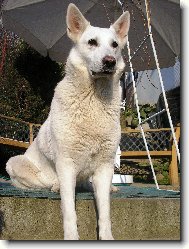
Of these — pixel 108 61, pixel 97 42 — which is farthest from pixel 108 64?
pixel 97 42

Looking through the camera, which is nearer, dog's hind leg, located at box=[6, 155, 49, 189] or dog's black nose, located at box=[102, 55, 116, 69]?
dog's black nose, located at box=[102, 55, 116, 69]

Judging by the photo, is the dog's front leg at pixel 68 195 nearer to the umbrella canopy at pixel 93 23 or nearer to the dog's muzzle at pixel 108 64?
the dog's muzzle at pixel 108 64

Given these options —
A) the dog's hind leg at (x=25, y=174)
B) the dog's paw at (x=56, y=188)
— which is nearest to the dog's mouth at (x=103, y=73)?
the dog's paw at (x=56, y=188)

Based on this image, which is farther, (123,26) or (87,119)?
(123,26)

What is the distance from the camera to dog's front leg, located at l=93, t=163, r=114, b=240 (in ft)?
6.79

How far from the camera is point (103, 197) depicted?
2176 mm

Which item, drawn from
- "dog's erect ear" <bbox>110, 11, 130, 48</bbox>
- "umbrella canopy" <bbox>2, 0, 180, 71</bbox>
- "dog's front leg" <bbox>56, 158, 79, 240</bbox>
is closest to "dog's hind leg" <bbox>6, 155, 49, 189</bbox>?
"dog's front leg" <bbox>56, 158, 79, 240</bbox>

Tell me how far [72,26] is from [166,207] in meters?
1.18

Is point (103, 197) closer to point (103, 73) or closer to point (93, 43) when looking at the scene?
point (103, 73)

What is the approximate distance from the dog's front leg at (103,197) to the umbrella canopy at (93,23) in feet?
9.34

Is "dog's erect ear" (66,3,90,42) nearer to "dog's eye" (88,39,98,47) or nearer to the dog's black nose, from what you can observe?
"dog's eye" (88,39,98,47)

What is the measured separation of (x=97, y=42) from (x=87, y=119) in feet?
1.47

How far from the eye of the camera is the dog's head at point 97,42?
223cm

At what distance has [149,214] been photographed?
7.47ft
